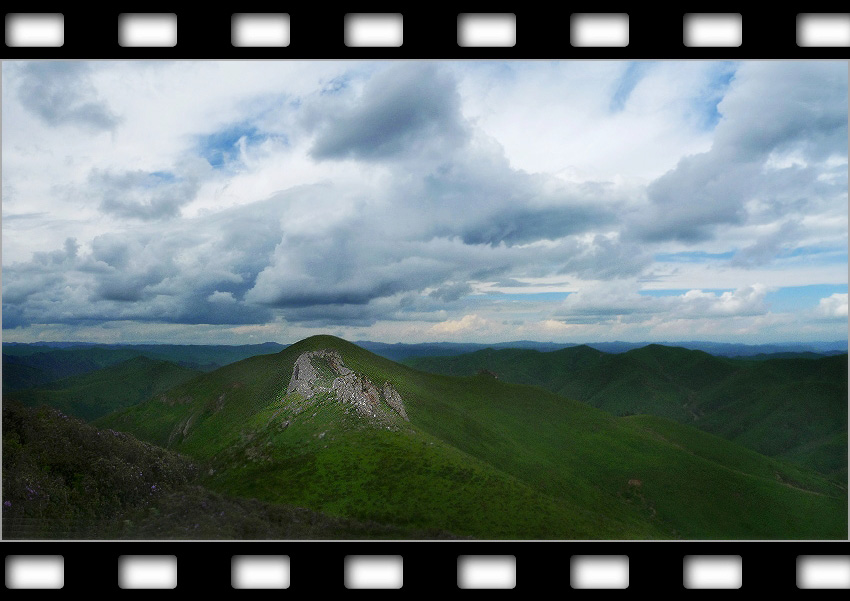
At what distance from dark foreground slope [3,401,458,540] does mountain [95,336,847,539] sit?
22.5 feet

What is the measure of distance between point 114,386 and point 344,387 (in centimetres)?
17400

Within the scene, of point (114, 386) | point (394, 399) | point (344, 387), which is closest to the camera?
point (344, 387)

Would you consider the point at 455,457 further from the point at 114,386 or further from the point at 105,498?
the point at 114,386

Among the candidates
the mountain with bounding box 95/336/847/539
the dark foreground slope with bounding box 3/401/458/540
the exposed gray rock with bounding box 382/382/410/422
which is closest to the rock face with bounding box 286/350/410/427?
the exposed gray rock with bounding box 382/382/410/422

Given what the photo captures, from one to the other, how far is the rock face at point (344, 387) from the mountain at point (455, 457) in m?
0.26

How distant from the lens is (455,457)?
45.3 m

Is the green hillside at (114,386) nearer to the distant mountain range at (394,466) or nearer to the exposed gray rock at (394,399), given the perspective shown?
the distant mountain range at (394,466)

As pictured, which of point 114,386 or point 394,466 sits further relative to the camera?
point 114,386

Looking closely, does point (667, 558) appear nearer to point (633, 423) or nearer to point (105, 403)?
point (633, 423)

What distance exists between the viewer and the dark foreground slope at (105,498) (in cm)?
1989

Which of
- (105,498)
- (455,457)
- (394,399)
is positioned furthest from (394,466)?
(105,498)

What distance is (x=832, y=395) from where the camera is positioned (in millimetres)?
198250

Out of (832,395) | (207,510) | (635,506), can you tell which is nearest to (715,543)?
(207,510)

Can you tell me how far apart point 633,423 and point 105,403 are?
182 metres
